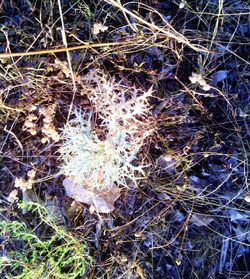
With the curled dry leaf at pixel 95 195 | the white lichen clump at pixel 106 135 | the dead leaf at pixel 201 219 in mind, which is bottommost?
the dead leaf at pixel 201 219

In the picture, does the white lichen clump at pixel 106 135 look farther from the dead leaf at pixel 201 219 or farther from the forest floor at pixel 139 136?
the dead leaf at pixel 201 219

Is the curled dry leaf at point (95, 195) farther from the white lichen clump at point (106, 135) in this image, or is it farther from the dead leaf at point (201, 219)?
the dead leaf at point (201, 219)

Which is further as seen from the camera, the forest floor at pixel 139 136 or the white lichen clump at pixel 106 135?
the forest floor at pixel 139 136

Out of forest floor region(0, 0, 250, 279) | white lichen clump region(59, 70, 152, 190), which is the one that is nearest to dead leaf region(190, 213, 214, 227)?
forest floor region(0, 0, 250, 279)

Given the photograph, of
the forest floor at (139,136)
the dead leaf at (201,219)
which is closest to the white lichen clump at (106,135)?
the forest floor at (139,136)

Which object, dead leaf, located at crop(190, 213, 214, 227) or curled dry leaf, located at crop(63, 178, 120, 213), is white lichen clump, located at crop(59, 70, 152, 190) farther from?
dead leaf, located at crop(190, 213, 214, 227)

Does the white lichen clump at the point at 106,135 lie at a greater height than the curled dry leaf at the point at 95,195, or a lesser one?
greater
